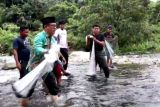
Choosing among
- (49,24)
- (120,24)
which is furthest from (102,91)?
(120,24)

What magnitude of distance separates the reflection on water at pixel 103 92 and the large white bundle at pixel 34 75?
118cm

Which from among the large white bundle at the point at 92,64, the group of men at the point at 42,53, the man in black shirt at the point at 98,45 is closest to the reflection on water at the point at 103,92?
the large white bundle at the point at 92,64

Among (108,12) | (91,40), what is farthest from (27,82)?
(108,12)

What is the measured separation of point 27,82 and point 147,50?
73.6 feet

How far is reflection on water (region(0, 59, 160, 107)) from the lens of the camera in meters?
9.23

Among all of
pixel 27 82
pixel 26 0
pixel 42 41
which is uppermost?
pixel 42 41

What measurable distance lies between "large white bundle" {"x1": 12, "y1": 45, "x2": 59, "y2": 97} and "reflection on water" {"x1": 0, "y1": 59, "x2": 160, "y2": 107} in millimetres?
1180

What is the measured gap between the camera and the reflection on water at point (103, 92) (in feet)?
30.3

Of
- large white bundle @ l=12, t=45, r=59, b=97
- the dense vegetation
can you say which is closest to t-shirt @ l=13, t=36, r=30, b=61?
large white bundle @ l=12, t=45, r=59, b=97

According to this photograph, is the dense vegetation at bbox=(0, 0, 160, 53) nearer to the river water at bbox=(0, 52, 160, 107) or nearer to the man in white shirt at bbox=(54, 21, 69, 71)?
the river water at bbox=(0, 52, 160, 107)

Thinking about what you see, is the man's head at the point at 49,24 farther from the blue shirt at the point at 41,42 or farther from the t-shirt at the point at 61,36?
the t-shirt at the point at 61,36

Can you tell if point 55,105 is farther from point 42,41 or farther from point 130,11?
point 130,11

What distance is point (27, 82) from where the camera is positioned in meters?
7.56

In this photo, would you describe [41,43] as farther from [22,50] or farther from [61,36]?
[61,36]
